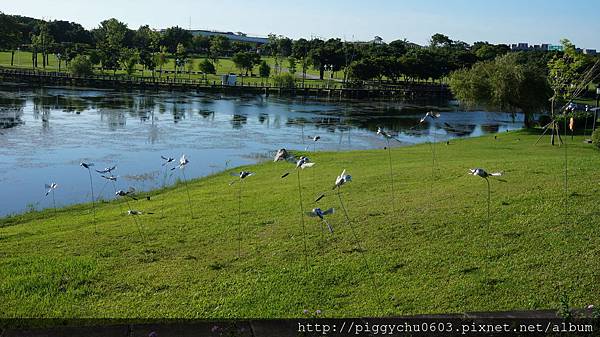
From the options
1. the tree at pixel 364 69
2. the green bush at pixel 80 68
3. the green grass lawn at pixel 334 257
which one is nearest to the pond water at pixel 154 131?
the green grass lawn at pixel 334 257

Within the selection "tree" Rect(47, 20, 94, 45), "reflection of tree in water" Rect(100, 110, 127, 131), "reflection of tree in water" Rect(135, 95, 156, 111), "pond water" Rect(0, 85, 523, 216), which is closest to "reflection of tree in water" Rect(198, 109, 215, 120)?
"pond water" Rect(0, 85, 523, 216)

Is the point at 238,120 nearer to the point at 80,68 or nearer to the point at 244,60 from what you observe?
the point at 80,68

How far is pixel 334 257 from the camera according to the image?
8.13 m

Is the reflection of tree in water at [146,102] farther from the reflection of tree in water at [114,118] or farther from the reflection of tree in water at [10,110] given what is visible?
the reflection of tree in water at [10,110]

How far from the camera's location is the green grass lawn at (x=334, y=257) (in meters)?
6.62

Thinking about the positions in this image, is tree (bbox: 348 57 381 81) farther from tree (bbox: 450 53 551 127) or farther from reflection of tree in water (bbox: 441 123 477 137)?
tree (bbox: 450 53 551 127)

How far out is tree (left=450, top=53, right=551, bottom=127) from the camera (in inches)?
1387

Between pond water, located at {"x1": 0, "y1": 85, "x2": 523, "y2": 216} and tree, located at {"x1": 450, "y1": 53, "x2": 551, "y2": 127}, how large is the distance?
3.60 meters

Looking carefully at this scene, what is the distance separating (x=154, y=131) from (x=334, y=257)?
95.5 ft

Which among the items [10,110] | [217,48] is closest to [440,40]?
[217,48]

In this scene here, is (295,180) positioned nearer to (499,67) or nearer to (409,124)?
(499,67)

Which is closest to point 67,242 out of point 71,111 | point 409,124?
point 71,111

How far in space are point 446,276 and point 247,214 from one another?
17.2 ft

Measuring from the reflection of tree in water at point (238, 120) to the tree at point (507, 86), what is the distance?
1514 centimetres
